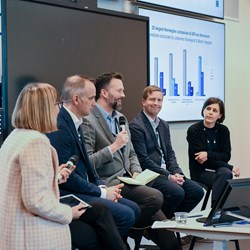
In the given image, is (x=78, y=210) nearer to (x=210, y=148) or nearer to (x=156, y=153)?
(x=156, y=153)

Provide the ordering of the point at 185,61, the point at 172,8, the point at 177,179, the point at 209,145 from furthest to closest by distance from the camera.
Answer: the point at 185,61 → the point at 172,8 → the point at 209,145 → the point at 177,179

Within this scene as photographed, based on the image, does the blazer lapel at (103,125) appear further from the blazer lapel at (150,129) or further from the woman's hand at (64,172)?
the woman's hand at (64,172)

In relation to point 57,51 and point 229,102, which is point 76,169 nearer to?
point 57,51

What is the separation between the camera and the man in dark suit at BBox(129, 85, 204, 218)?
359cm

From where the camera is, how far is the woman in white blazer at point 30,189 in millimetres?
1933

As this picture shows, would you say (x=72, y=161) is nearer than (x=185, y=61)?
Yes

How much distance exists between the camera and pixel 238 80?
18.2 ft

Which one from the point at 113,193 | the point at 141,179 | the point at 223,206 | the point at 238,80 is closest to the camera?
the point at 223,206

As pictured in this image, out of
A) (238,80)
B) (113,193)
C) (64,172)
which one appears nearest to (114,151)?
(113,193)

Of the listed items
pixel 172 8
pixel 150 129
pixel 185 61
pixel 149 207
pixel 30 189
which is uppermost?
pixel 172 8

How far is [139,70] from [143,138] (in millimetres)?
585

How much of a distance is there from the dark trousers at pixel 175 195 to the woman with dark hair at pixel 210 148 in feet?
1.12

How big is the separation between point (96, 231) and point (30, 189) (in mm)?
716

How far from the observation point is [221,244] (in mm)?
2516
